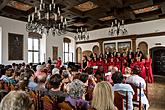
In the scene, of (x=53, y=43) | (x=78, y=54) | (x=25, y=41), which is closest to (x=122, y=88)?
(x=25, y=41)

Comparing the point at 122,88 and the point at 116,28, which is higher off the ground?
the point at 116,28

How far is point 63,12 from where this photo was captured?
31.0 feet

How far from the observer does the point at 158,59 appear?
37.6ft

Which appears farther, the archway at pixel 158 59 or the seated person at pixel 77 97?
the archway at pixel 158 59

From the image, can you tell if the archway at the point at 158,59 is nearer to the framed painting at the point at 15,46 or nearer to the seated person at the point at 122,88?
the framed painting at the point at 15,46

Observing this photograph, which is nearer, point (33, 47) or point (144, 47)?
point (144, 47)

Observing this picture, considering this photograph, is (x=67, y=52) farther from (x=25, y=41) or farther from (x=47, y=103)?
(x=47, y=103)

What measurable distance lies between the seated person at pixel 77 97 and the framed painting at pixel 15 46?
8.66 metres

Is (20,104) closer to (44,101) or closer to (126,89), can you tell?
(44,101)

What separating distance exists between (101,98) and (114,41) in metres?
11.8

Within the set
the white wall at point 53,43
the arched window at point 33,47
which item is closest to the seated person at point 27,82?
the arched window at point 33,47

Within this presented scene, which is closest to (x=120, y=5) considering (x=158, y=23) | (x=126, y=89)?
(x=158, y=23)

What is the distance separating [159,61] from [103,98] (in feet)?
35.2

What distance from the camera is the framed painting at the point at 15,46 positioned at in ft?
32.5
